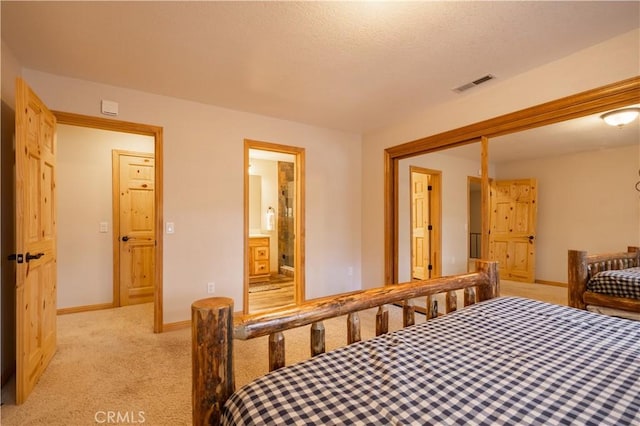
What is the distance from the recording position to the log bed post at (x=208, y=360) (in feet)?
3.00

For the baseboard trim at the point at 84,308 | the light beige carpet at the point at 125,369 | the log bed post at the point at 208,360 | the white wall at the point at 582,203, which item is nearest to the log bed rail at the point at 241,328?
the log bed post at the point at 208,360

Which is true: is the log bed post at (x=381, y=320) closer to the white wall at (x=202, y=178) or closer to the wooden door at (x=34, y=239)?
the wooden door at (x=34, y=239)

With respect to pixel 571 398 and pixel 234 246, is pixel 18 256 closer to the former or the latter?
pixel 234 246

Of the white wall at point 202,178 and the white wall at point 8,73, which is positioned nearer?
the white wall at point 8,73

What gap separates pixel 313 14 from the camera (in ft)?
5.84

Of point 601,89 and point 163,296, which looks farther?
point 163,296

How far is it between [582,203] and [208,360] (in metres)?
3.11

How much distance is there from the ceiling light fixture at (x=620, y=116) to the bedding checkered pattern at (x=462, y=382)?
167 cm

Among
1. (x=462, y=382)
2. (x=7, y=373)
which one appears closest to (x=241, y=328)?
(x=462, y=382)

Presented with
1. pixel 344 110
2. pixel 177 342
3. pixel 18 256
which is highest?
pixel 344 110

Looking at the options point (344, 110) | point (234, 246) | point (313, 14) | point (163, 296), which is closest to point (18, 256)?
point (163, 296)

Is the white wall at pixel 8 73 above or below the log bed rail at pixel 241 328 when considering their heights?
above

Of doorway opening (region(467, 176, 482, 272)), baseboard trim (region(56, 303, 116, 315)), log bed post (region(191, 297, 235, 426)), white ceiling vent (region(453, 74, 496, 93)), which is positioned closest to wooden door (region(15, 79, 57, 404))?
baseboard trim (region(56, 303, 116, 315))

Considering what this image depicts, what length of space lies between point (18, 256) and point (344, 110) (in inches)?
121
